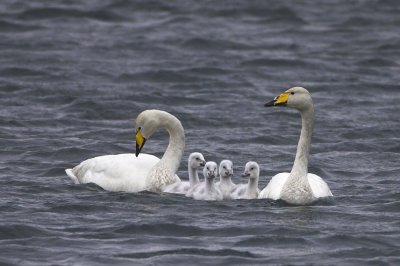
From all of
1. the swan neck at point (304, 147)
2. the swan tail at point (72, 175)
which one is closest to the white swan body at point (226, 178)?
the swan neck at point (304, 147)

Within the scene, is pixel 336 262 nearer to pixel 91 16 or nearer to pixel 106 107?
pixel 106 107

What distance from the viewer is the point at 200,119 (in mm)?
21625

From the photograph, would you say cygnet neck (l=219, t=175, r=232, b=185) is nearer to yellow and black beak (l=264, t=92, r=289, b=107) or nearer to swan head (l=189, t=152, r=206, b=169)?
swan head (l=189, t=152, r=206, b=169)

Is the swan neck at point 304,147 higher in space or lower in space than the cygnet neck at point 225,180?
higher

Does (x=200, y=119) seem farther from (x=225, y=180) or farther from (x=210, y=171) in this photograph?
(x=210, y=171)

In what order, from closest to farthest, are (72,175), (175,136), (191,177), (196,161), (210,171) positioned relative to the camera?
1. (210,171)
2. (196,161)
3. (191,177)
4. (175,136)
5. (72,175)

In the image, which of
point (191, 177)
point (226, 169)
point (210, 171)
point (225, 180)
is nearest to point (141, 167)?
point (191, 177)

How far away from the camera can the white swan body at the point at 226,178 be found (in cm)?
1554

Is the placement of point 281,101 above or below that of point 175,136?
above

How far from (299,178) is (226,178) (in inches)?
36.4

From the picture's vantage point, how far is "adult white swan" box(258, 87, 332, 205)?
599 inches

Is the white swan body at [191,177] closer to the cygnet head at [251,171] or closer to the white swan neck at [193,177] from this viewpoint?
the white swan neck at [193,177]

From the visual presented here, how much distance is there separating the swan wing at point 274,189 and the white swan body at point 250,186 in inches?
3.6

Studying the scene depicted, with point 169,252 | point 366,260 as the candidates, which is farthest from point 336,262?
point 169,252
